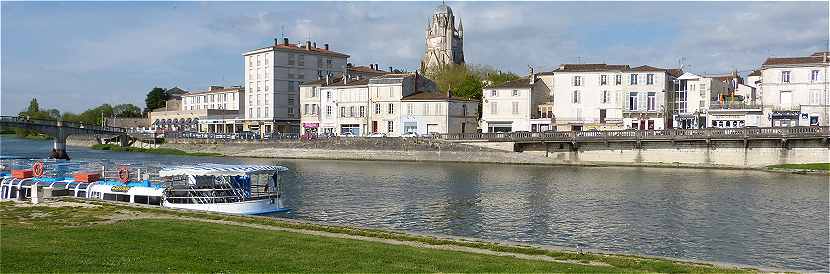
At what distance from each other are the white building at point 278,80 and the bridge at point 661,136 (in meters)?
40.8

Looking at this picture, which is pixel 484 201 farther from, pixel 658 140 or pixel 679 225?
pixel 658 140

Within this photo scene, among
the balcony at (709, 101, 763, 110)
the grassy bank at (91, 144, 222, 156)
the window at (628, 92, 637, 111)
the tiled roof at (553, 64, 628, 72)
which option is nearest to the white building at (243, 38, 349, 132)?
the grassy bank at (91, 144, 222, 156)

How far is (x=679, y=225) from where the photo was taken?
32.4 m

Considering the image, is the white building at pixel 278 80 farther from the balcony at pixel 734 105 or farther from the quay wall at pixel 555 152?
the balcony at pixel 734 105

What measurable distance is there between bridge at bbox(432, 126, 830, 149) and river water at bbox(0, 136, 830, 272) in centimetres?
698

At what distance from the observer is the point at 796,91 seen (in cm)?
7962

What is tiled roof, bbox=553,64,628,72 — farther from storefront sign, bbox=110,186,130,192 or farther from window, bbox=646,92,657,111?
storefront sign, bbox=110,186,130,192

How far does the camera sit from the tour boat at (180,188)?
35.2 meters

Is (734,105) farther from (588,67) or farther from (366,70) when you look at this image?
(366,70)

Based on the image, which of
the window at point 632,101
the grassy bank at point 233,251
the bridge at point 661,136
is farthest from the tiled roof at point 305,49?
the grassy bank at point 233,251

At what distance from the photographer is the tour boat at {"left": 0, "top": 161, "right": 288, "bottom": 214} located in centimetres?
3519

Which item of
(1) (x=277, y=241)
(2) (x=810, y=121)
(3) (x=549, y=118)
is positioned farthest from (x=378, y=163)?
(1) (x=277, y=241)

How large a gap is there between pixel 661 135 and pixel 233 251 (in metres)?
62.3

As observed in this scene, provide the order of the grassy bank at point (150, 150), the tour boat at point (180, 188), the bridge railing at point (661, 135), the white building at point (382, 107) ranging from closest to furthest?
the tour boat at point (180, 188)
the bridge railing at point (661, 135)
the white building at point (382, 107)
the grassy bank at point (150, 150)
